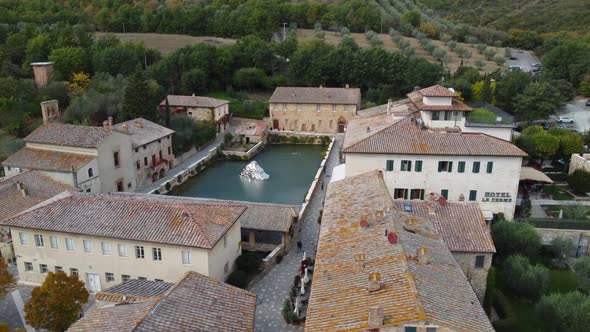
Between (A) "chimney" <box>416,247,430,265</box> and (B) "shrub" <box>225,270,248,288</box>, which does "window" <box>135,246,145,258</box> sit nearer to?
(B) "shrub" <box>225,270,248,288</box>

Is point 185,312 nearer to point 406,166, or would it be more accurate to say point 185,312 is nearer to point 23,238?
point 23,238

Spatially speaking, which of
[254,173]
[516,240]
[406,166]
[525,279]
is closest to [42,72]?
[254,173]

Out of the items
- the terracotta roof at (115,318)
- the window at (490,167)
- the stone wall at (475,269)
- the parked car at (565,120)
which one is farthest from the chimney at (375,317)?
the parked car at (565,120)

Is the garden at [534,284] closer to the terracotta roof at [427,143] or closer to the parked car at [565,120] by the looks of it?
the terracotta roof at [427,143]

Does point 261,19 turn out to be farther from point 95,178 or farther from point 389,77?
A: point 95,178

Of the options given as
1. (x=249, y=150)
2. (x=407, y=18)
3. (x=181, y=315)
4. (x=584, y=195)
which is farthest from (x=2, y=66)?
(x=407, y=18)

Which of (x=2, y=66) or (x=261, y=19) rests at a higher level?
(x=261, y=19)

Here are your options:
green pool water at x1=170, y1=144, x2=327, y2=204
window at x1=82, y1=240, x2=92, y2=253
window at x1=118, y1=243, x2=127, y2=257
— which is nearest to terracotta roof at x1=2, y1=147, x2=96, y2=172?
green pool water at x1=170, y1=144, x2=327, y2=204
